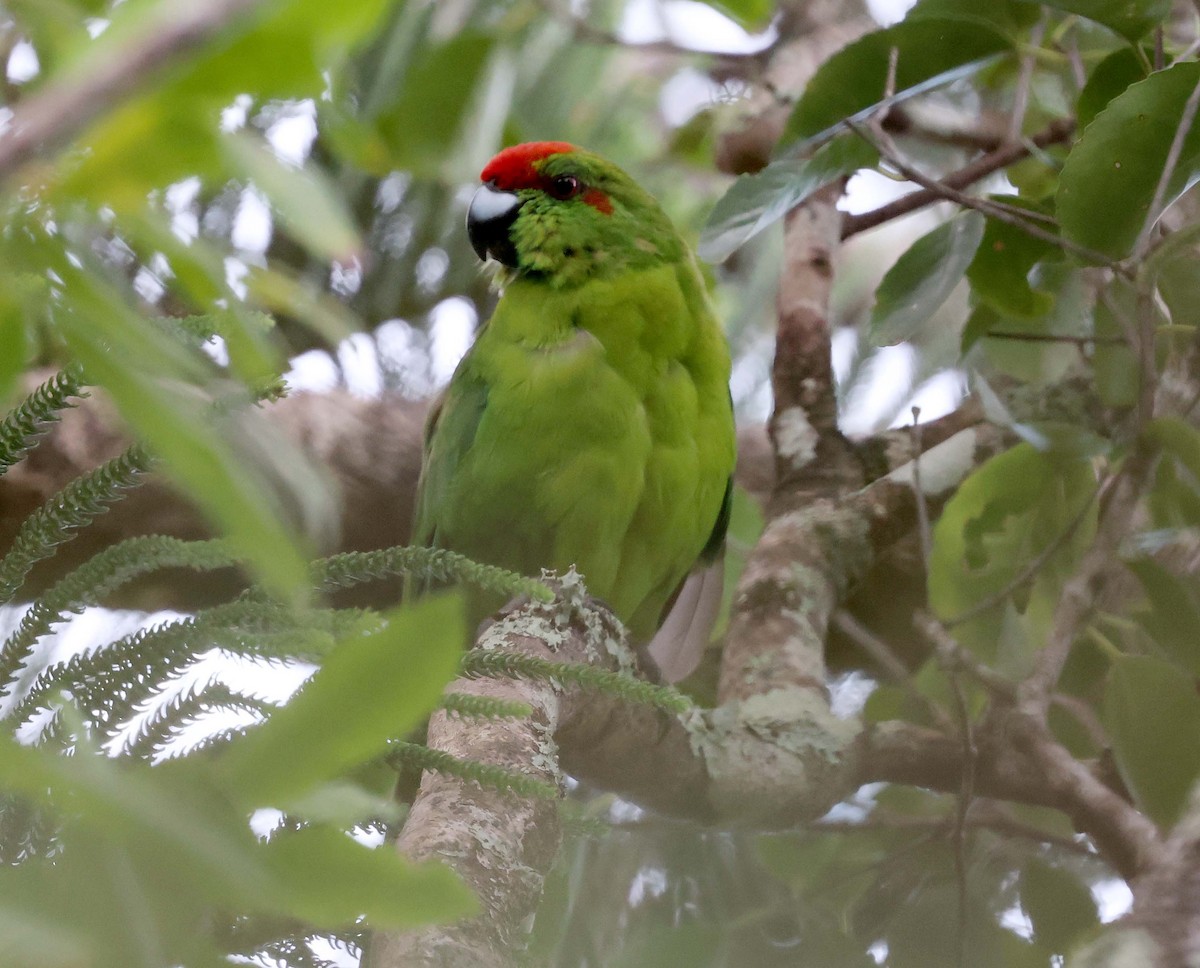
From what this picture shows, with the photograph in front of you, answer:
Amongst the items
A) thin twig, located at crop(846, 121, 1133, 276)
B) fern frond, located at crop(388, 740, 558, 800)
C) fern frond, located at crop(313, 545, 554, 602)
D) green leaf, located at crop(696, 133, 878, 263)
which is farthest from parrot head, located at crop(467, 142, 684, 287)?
fern frond, located at crop(388, 740, 558, 800)

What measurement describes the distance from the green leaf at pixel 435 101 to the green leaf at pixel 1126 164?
3.17ft

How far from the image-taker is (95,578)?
2.45ft

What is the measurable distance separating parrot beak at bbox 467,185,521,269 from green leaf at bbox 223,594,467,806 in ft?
5.33

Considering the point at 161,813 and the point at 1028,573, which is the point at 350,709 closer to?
the point at 161,813

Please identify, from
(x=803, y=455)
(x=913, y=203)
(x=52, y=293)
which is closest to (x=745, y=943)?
(x=803, y=455)

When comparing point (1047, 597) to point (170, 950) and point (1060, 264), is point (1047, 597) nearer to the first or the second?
point (1060, 264)

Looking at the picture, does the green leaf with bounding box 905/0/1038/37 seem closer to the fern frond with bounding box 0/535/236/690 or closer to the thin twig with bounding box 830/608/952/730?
the thin twig with bounding box 830/608/952/730

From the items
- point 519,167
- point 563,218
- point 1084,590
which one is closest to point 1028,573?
point 1084,590

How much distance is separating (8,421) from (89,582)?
0.11m

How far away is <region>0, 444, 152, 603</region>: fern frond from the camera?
0.72 m

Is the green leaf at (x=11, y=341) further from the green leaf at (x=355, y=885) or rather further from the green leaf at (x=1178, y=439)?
the green leaf at (x=1178, y=439)

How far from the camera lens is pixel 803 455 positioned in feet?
5.88

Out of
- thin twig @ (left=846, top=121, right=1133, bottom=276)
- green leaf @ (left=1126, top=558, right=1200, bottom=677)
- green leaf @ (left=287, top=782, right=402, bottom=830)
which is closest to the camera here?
green leaf @ (left=287, top=782, right=402, bottom=830)

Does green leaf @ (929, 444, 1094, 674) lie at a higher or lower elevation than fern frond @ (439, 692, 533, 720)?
higher
